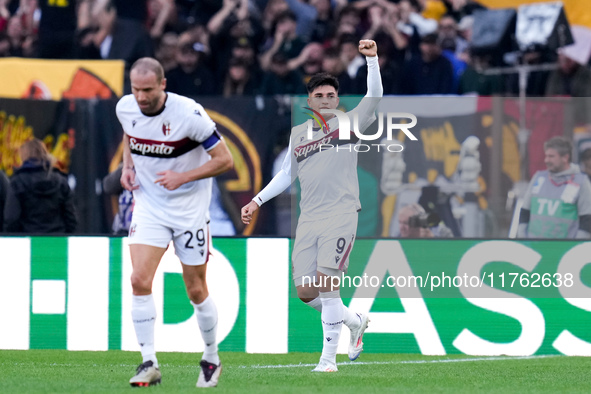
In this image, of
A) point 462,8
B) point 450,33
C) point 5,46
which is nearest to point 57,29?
point 5,46

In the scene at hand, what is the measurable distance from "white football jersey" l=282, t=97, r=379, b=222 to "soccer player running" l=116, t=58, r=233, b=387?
4.53ft

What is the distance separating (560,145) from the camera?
9281 mm

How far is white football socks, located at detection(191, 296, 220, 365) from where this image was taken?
6.38m

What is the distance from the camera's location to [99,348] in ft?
31.4

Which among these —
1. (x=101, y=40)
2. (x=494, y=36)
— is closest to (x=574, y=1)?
(x=494, y=36)

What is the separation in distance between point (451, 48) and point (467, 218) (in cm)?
430

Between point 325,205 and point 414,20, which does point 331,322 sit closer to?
point 325,205

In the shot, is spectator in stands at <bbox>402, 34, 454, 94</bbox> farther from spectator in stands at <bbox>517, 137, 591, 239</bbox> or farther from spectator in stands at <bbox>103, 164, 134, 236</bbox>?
spectator in stands at <bbox>103, 164, 134, 236</bbox>

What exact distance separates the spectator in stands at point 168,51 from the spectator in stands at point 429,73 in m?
2.93

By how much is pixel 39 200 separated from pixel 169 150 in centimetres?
393

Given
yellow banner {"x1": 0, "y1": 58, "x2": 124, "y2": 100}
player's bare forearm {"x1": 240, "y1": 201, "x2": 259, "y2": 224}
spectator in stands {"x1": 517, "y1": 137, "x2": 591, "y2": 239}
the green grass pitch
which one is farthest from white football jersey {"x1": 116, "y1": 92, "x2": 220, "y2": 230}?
yellow banner {"x1": 0, "y1": 58, "x2": 124, "y2": 100}

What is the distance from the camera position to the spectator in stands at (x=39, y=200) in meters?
9.70

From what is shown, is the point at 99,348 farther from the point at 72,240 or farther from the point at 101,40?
the point at 101,40

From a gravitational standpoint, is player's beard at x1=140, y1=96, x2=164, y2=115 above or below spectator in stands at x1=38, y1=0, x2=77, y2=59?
below
